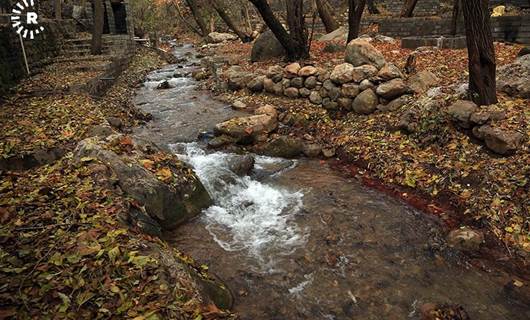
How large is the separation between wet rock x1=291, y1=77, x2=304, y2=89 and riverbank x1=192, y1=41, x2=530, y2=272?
1.79 feet

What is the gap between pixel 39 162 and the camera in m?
5.74

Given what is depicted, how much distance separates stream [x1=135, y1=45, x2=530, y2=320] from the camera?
4113 millimetres

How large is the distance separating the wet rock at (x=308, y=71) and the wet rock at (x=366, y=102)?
1.89m

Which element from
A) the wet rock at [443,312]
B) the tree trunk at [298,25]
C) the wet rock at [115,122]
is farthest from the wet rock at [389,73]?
the wet rock at [115,122]

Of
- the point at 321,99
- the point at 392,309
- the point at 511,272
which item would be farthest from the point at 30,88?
the point at 511,272

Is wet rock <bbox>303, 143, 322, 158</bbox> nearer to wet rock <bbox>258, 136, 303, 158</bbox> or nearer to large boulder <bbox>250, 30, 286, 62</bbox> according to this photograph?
wet rock <bbox>258, 136, 303, 158</bbox>

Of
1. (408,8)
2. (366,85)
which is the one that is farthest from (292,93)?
(408,8)

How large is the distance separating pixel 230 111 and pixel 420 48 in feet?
22.2

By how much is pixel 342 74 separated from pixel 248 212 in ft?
15.9

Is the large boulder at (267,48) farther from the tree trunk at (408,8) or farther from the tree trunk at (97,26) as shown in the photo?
the tree trunk at (408,8)

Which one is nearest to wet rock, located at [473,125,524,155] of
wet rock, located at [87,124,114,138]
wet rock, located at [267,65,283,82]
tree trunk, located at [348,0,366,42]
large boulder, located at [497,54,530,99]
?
large boulder, located at [497,54,530,99]

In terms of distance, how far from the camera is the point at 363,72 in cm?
884

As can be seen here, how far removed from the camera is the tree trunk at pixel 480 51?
6.41 meters

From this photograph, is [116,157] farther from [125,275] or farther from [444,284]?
[444,284]
